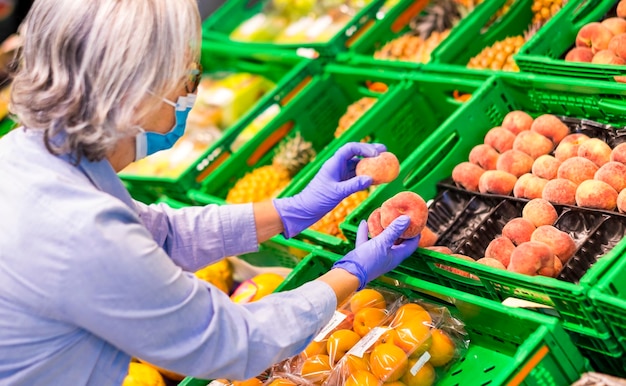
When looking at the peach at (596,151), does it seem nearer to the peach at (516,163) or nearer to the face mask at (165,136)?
the peach at (516,163)

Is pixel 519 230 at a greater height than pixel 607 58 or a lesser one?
lesser

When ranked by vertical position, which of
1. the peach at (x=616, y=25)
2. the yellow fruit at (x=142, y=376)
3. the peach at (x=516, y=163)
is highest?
the peach at (x=616, y=25)

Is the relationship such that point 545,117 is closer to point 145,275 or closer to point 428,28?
point 428,28

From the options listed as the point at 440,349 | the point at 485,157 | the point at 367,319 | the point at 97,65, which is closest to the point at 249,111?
the point at 485,157

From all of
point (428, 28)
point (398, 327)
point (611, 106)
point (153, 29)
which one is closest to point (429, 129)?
point (428, 28)

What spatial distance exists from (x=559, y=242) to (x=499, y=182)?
0.45 meters

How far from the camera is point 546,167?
2.64 meters

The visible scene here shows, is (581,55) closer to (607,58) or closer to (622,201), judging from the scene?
(607,58)

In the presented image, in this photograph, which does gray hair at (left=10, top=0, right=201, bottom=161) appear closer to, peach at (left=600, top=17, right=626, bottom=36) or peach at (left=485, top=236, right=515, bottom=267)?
peach at (left=485, top=236, right=515, bottom=267)

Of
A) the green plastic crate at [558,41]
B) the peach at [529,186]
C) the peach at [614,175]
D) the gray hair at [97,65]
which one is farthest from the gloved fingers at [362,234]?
the green plastic crate at [558,41]

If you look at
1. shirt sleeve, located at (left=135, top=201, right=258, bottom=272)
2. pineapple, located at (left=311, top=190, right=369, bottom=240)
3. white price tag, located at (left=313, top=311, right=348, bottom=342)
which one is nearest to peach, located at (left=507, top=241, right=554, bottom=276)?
white price tag, located at (left=313, top=311, right=348, bottom=342)

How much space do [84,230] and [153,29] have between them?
1.58ft

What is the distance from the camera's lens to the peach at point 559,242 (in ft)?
7.43

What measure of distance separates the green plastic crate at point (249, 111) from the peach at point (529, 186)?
66.4 inches
